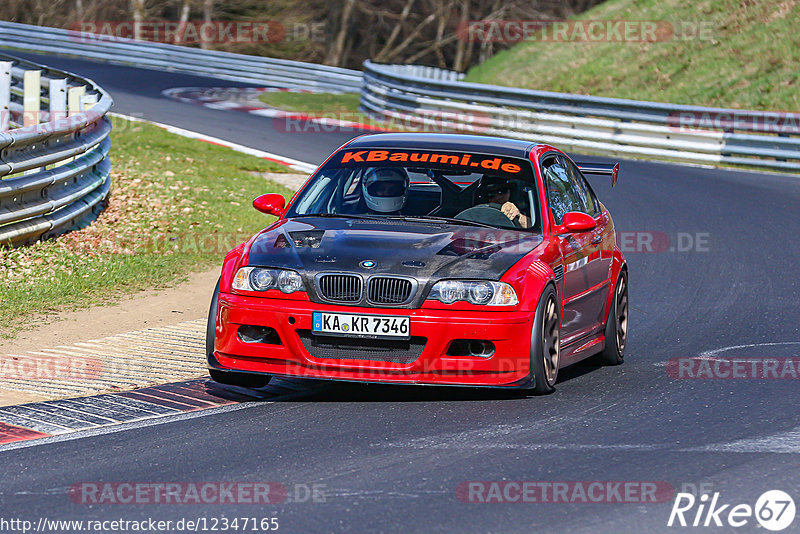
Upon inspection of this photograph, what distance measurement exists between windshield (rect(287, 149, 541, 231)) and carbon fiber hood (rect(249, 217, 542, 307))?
235 mm

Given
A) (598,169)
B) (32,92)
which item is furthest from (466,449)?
(32,92)

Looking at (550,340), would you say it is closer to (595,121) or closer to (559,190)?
(559,190)

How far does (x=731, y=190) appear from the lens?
62.7 feet

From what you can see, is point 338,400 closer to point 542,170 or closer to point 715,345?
point 542,170

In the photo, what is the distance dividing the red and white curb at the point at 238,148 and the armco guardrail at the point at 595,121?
4970mm

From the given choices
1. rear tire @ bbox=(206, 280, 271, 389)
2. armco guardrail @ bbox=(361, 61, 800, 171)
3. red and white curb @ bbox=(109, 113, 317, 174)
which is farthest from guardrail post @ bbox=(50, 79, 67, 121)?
armco guardrail @ bbox=(361, 61, 800, 171)

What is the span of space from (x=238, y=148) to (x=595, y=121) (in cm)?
677

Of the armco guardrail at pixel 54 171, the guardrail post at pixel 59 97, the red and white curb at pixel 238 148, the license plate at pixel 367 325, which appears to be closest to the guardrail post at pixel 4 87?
the armco guardrail at pixel 54 171

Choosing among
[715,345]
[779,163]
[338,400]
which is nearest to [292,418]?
[338,400]

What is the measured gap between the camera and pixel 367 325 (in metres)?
7.16

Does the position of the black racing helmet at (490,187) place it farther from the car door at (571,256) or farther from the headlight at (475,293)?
the headlight at (475,293)

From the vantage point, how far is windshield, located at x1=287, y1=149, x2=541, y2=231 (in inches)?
329

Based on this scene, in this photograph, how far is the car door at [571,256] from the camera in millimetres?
8172

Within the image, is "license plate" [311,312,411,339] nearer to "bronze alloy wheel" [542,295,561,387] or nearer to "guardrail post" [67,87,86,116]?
"bronze alloy wheel" [542,295,561,387]
